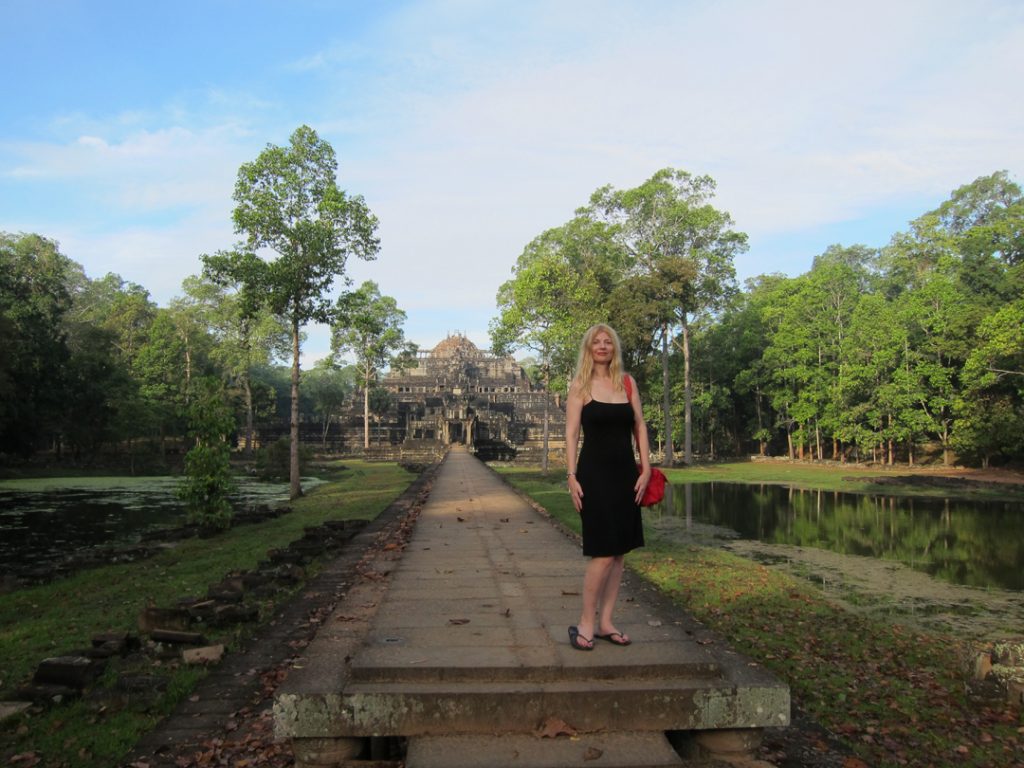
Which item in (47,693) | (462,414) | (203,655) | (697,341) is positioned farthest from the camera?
(462,414)

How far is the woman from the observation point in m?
3.63

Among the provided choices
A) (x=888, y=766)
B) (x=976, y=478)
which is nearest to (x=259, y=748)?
(x=888, y=766)

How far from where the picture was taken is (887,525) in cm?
1447

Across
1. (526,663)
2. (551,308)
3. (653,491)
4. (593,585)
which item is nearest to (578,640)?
(593,585)

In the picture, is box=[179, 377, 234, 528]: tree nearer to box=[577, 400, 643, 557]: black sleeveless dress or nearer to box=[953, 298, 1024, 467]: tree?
box=[577, 400, 643, 557]: black sleeveless dress

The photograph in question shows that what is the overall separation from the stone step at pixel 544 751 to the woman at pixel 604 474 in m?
0.66

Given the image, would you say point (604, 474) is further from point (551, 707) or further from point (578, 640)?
point (551, 707)

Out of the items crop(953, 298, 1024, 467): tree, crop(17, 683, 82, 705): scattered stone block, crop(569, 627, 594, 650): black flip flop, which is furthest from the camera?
crop(953, 298, 1024, 467): tree

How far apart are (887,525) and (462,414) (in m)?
40.2

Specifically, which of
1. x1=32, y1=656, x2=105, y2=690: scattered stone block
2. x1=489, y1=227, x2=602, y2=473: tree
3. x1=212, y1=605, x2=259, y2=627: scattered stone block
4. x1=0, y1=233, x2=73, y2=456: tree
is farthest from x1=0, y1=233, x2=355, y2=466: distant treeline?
x1=32, y1=656, x2=105, y2=690: scattered stone block

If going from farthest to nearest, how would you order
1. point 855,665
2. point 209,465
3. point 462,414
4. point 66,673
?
point 462,414
point 209,465
point 855,665
point 66,673

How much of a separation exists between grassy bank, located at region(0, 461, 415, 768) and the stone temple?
3097cm

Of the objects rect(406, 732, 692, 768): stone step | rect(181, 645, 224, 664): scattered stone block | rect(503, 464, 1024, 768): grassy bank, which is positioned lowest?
rect(503, 464, 1024, 768): grassy bank

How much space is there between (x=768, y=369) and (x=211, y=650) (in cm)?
3543
